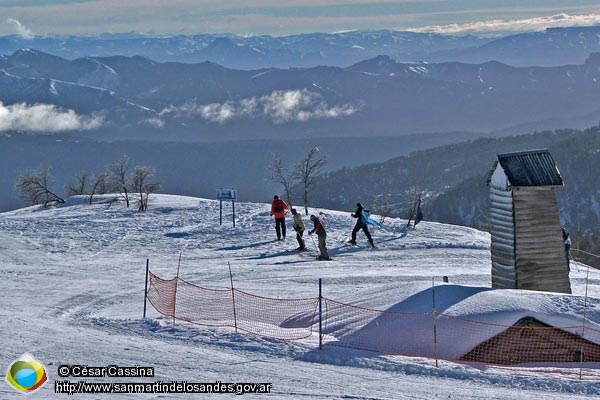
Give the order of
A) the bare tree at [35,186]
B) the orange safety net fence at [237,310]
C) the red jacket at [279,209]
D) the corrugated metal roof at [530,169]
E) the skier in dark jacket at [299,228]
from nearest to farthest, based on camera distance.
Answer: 1. the orange safety net fence at [237,310]
2. the corrugated metal roof at [530,169]
3. the skier in dark jacket at [299,228]
4. the red jacket at [279,209]
5. the bare tree at [35,186]

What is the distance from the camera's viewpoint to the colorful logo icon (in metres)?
11.7

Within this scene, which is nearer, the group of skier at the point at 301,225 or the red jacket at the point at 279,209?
the group of skier at the point at 301,225

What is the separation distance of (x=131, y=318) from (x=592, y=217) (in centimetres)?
13241

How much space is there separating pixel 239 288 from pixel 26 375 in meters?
8.83

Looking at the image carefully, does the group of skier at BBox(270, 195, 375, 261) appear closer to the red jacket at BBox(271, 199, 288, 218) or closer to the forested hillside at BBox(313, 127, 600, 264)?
the red jacket at BBox(271, 199, 288, 218)

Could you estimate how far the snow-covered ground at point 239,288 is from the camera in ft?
40.5

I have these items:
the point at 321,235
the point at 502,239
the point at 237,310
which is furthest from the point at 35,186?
the point at 502,239

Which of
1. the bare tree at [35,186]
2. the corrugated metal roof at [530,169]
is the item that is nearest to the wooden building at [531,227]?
the corrugated metal roof at [530,169]

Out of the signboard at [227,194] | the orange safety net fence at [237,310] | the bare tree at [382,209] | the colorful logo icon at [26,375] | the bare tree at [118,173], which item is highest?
the bare tree at [118,173]

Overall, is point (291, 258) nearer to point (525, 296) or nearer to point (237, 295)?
point (237, 295)

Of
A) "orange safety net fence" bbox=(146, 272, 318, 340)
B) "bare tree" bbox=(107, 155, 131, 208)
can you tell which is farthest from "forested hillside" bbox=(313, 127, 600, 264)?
"orange safety net fence" bbox=(146, 272, 318, 340)

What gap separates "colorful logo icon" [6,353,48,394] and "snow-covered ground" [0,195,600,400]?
0.52 ft

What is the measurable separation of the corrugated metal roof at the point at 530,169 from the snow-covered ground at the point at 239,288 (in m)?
3.18

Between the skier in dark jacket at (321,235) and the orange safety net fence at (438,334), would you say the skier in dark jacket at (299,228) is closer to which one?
the skier in dark jacket at (321,235)
